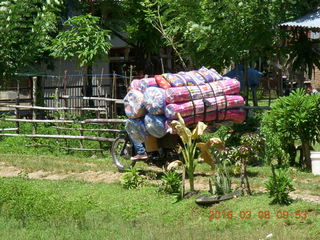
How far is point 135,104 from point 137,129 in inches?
18.1

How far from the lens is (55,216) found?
930cm

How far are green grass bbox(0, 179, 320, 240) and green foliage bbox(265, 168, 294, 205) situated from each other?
0.11m

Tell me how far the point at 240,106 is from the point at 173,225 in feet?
12.1

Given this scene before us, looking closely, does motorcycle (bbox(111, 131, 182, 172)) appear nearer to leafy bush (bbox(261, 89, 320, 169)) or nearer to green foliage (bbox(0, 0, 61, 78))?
leafy bush (bbox(261, 89, 320, 169))

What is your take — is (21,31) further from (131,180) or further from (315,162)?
(315,162)

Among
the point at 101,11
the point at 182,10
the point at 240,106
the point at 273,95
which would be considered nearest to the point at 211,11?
the point at 182,10

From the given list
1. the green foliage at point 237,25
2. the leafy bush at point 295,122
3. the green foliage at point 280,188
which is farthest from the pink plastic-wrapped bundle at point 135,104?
the green foliage at point 237,25

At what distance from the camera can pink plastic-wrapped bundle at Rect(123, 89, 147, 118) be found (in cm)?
1134

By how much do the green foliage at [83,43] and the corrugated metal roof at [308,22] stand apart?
5976 millimetres

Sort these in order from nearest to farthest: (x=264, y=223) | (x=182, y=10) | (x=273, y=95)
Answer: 1. (x=264, y=223)
2. (x=182, y=10)
3. (x=273, y=95)

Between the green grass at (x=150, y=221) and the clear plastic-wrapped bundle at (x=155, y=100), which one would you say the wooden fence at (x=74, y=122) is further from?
the green grass at (x=150, y=221)

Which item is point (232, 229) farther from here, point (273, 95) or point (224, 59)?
point (273, 95)

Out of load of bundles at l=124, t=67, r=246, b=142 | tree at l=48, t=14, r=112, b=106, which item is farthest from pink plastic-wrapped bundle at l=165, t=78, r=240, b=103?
tree at l=48, t=14, r=112, b=106

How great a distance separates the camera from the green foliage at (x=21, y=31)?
57.8 ft
